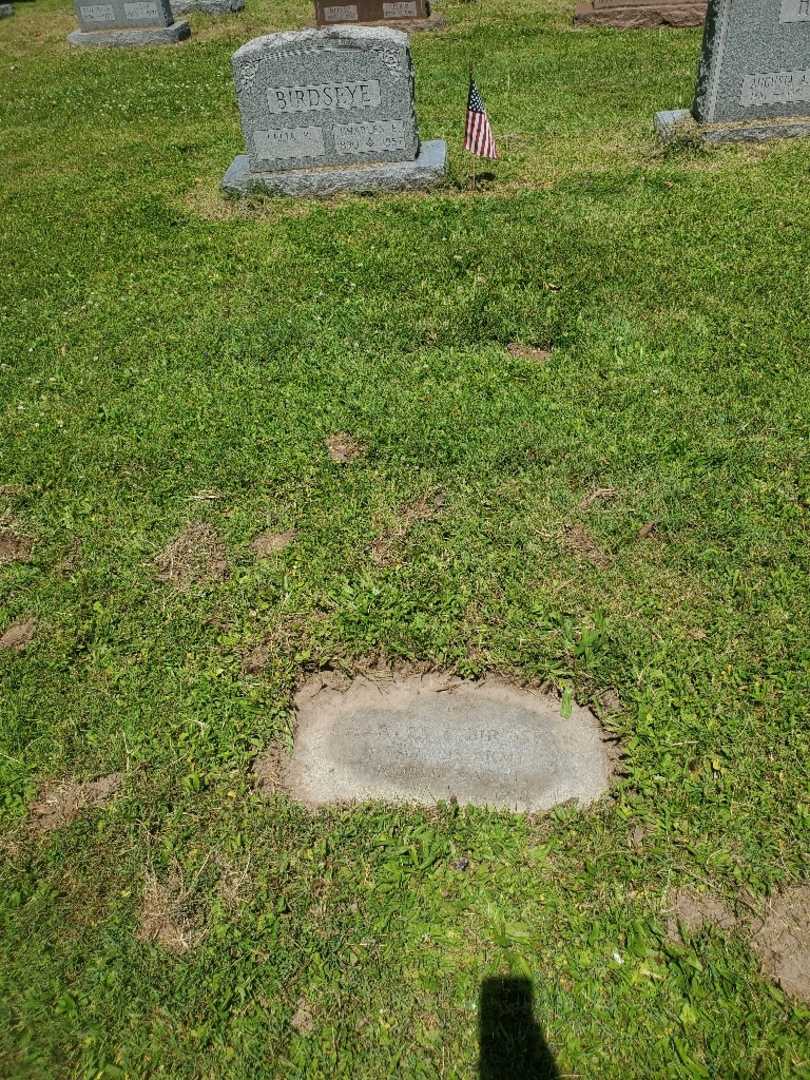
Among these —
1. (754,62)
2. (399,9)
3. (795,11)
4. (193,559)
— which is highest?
(795,11)

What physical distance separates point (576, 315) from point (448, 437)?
6.07ft

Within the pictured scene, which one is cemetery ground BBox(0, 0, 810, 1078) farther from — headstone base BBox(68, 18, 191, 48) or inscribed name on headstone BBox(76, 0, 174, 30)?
inscribed name on headstone BBox(76, 0, 174, 30)

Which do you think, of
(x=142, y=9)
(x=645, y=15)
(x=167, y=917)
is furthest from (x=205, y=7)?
(x=167, y=917)

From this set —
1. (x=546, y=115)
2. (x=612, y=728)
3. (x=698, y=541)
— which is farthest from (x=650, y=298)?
(x=546, y=115)

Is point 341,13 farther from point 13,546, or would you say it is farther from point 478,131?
point 13,546

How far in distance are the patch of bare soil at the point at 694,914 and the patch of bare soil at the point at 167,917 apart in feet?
5.79

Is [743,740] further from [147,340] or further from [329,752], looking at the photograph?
[147,340]

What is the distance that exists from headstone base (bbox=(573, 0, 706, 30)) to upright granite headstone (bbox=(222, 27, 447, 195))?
7.10m

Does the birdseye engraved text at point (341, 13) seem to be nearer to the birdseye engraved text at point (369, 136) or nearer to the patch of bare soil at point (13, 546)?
the birdseye engraved text at point (369, 136)

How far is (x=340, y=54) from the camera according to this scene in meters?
8.32

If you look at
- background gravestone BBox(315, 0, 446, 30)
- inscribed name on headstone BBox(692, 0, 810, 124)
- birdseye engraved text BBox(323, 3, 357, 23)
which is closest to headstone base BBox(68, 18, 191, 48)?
background gravestone BBox(315, 0, 446, 30)

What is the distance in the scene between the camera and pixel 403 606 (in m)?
4.32

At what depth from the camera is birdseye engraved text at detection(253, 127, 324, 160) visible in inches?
348

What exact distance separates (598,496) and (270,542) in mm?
1911
